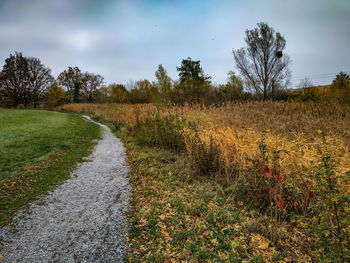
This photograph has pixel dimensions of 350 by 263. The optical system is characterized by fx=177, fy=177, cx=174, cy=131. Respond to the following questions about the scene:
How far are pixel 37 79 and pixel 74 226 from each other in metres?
37.1

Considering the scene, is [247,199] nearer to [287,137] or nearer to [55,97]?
[287,137]

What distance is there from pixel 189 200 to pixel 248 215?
1.06 meters

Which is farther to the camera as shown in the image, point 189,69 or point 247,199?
point 189,69

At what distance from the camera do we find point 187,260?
2.13 m

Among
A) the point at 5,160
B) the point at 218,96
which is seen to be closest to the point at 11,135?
the point at 5,160

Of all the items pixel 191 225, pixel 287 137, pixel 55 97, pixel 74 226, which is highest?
pixel 55 97

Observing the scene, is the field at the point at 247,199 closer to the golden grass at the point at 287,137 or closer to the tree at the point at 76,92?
the golden grass at the point at 287,137

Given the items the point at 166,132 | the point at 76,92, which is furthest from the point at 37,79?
the point at 166,132

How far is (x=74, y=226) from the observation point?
2.89m

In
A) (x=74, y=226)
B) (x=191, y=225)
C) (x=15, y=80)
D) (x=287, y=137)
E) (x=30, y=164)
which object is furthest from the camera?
(x=15, y=80)

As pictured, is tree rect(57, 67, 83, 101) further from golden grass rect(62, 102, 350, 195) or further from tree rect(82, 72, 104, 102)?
golden grass rect(62, 102, 350, 195)

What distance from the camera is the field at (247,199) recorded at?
1996mm

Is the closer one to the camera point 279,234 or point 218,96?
point 279,234

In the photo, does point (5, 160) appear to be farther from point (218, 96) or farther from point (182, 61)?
point (182, 61)
